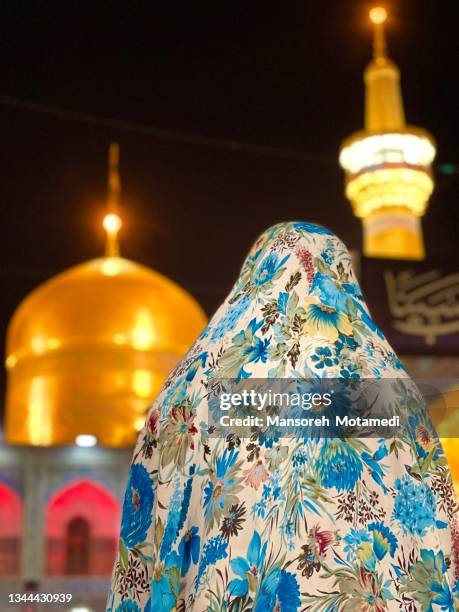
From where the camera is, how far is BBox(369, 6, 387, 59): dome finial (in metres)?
3.36

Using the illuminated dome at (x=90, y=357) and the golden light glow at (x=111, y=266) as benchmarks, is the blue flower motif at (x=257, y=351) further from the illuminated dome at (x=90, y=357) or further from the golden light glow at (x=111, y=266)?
the golden light glow at (x=111, y=266)

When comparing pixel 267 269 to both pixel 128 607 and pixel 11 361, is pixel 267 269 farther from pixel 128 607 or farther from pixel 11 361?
pixel 11 361

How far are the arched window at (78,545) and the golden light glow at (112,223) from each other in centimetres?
325

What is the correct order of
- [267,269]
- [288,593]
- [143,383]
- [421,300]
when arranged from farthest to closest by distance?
[143,383], [421,300], [267,269], [288,593]

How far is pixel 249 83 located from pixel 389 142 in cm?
109

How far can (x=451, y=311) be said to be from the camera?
239 cm

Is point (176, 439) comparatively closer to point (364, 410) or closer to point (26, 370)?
point (364, 410)

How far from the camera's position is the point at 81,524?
7.40 meters

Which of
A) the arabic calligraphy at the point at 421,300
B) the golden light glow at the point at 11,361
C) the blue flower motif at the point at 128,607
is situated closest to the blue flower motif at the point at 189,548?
the blue flower motif at the point at 128,607

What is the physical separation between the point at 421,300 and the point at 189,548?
1432 millimetres

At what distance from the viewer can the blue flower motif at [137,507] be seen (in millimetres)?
1062

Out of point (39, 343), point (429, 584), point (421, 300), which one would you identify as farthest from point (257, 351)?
point (39, 343)

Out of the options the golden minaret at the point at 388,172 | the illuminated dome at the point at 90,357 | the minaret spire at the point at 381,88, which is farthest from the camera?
the golden minaret at the point at 388,172

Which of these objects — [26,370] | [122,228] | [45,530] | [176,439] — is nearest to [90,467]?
[45,530]
